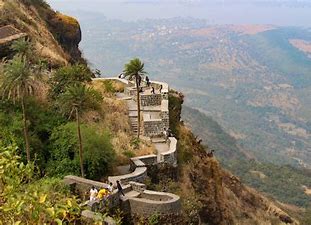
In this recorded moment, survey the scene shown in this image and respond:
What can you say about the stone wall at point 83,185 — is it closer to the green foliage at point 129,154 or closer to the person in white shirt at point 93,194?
the person in white shirt at point 93,194

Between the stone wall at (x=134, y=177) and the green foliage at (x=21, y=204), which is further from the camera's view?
the stone wall at (x=134, y=177)

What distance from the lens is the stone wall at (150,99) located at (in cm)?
3978

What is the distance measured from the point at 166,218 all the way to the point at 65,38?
33885mm

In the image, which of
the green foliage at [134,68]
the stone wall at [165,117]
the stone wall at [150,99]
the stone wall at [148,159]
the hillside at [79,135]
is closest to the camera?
the hillside at [79,135]

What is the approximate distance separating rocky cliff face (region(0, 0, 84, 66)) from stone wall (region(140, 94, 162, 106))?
6969 millimetres

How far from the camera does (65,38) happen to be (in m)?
54.2

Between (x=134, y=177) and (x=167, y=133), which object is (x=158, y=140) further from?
(x=134, y=177)

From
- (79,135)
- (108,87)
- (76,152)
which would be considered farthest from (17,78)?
(108,87)

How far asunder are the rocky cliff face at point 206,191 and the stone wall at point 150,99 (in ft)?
5.66

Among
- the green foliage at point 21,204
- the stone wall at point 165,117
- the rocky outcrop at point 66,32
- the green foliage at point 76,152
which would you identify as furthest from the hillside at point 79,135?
the green foliage at point 21,204

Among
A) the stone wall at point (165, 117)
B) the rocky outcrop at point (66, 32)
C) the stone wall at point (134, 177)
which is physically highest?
the rocky outcrop at point (66, 32)

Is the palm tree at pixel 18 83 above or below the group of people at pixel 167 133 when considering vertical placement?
above

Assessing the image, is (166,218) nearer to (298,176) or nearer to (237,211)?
(237,211)

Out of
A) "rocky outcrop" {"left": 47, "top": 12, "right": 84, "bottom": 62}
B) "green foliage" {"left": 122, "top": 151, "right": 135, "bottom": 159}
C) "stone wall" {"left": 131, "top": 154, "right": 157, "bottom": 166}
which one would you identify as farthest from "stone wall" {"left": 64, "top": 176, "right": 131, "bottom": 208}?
"rocky outcrop" {"left": 47, "top": 12, "right": 84, "bottom": 62}
